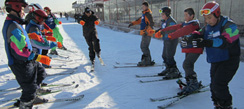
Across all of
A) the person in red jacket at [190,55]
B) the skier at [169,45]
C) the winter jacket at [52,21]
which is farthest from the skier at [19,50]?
the winter jacket at [52,21]

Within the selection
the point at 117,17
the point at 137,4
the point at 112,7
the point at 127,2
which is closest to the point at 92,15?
the point at 137,4

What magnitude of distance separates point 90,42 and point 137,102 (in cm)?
322

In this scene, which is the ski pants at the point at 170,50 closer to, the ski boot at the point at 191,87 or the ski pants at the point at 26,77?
the ski boot at the point at 191,87

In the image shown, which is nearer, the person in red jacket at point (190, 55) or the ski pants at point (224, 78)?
the ski pants at point (224, 78)

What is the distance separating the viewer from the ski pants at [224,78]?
246 centimetres

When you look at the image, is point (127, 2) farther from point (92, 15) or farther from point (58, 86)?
point (58, 86)

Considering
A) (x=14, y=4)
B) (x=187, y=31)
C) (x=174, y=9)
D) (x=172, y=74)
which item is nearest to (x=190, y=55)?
(x=187, y=31)

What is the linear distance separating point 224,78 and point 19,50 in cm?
309

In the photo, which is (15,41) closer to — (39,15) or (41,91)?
(39,15)

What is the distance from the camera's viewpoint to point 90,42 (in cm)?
584

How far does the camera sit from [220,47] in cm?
233

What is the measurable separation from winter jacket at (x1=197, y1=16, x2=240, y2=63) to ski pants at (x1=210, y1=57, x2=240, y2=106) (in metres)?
0.10

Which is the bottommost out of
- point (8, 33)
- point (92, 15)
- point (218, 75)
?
point (218, 75)

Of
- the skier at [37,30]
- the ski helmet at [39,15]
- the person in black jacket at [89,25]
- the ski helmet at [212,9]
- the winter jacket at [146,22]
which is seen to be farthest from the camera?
the person in black jacket at [89,25]
